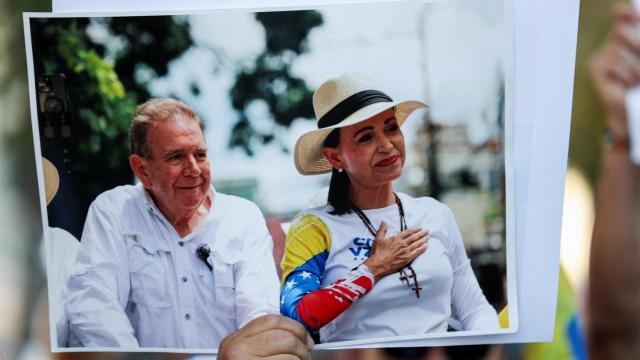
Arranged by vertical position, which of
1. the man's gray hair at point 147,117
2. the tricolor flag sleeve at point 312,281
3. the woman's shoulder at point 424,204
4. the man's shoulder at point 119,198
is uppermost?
the man's gray hair at point 147,117

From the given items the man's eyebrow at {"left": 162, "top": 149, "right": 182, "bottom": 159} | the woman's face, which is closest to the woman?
the woman's face

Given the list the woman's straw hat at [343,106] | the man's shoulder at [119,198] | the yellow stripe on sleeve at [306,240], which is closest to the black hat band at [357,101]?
the woman's straw hat at [343,106]

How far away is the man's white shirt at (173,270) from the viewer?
2.06 feet

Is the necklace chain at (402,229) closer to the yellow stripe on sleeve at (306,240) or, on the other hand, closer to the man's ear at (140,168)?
the yellow stripe on sleeve at (306,240)

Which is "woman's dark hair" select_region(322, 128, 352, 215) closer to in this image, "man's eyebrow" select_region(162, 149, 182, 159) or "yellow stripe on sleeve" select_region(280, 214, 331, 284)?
"yellow stripe on sleeve" select_region(280, 214, 331, 284)

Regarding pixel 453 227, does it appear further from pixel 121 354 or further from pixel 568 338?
Result: pixel 121 354

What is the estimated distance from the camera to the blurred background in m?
0.61

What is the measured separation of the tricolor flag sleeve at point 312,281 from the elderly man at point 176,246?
0.05 feet

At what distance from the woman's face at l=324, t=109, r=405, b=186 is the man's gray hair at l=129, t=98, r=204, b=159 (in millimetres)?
154

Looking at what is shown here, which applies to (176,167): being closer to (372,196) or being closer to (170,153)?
(170,153)

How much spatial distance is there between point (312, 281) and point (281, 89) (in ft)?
0.62

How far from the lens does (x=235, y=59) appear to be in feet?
2.01

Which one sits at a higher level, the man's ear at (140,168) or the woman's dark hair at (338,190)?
the man's ear at (140,168)

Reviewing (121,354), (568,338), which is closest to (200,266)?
(121,354)
